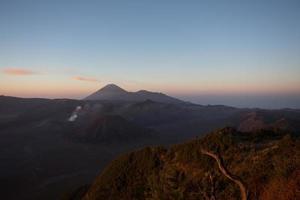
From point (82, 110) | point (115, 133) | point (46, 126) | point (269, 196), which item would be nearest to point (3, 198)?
point (269, 196)

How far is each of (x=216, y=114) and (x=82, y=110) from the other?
190 ft

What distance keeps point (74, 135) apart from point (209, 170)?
77.0 meters

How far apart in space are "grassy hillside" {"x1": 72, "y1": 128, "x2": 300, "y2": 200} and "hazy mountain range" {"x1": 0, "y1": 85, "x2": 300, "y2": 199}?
5514 millimetres

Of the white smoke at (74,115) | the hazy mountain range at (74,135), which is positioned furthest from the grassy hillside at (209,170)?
the white smoke at (74,115)

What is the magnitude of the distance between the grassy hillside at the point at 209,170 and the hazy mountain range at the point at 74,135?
5514mm

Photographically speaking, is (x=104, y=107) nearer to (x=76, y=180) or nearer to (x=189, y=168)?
(x=76, y=180)

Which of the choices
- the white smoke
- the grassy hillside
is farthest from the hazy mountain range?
the grassy hillside

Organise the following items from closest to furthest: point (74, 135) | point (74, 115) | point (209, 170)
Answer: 1. point (209, 170)
2. point (74, 135)
3. point (74, 115)

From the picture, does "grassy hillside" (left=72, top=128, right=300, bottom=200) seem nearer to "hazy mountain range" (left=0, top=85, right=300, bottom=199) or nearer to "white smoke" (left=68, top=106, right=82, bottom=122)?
"hazy mountain range" (left=0, top=85, right=300, bottom=199)

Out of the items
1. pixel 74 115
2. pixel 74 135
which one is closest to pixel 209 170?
pixel 74 135

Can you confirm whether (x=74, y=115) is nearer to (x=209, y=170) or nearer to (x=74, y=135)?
(x=74, y=135)

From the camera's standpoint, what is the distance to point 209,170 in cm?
1041

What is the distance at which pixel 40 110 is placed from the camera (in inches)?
4646

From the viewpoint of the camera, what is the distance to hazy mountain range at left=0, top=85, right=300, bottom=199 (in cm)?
4378
